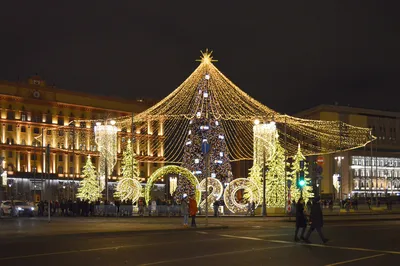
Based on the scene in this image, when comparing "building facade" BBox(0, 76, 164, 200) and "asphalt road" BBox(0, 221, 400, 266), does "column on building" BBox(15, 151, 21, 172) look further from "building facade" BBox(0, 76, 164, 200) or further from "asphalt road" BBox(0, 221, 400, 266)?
"asphalt road" BBox(0, 221, 400, 266)

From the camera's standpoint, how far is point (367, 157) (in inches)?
5128

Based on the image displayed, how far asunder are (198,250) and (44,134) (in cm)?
8615

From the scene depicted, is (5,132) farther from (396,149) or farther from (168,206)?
(396,149)

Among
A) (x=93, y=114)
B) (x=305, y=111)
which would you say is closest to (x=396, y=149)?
(x=305, y=111)

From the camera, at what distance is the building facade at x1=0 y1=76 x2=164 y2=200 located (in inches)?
3991

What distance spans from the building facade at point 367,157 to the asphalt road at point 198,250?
103m

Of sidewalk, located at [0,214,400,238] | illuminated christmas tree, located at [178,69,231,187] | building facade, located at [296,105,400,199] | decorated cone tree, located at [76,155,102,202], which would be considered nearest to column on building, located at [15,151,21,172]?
decorated cone tree, located at [76,155,102,202]

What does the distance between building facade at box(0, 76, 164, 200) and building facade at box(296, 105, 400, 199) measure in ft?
127

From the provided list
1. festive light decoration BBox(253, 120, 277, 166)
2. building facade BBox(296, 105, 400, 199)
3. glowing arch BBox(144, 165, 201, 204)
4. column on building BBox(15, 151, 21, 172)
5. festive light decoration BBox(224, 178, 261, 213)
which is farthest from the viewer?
building facade BBox(296, 105, 400, 199)

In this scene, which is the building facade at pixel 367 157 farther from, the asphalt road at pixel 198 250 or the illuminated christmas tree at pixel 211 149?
the asphalt road at pixel 198 250

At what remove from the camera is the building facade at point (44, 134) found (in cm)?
10138

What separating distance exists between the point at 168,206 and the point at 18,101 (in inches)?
2464

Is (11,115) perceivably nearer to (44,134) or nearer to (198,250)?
(44,134)

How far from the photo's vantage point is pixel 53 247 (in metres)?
20.4
